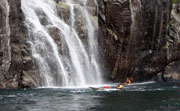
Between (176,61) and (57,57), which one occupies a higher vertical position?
(57,57)

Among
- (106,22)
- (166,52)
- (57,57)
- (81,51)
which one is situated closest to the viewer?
(57,57)

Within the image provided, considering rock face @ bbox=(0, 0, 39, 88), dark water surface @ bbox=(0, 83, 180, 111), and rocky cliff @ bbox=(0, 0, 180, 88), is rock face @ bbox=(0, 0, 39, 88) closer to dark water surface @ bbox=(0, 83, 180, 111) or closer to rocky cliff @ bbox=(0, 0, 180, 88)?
rocky cliff @ bbox=(0, 0, 180, 88)

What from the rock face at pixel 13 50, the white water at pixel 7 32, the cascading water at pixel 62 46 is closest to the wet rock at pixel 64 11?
the cascading water at pixel 62 46

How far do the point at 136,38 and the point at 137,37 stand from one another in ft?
0.83

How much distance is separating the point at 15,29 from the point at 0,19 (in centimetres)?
309

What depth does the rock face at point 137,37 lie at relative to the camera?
48312mm

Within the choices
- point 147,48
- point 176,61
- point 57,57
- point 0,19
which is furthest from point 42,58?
point 176,61

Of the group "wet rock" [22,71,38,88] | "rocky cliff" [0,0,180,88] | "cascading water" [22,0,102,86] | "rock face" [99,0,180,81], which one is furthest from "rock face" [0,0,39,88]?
"rock face" [99,0,180,81]

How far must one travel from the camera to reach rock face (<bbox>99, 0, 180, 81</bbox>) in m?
48.3

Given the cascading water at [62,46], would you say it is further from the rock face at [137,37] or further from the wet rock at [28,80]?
the rock face at [137,37]

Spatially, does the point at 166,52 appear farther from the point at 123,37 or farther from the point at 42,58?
the point at 42,58

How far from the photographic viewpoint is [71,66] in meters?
43.2

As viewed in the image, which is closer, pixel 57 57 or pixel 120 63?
pixel 57 57

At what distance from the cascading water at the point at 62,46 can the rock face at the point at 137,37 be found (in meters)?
2.11
